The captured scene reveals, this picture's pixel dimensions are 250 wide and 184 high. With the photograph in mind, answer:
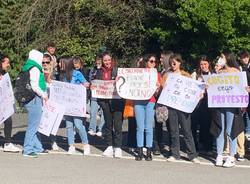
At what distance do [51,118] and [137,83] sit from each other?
65.1 inches

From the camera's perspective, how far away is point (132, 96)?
1047 centimetres

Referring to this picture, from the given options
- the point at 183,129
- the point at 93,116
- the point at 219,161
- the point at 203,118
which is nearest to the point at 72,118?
the point at 183,129

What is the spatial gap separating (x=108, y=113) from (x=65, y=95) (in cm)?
82

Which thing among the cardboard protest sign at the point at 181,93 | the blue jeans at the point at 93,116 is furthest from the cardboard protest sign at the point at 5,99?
the cardboard protest sign at the point at 181,93

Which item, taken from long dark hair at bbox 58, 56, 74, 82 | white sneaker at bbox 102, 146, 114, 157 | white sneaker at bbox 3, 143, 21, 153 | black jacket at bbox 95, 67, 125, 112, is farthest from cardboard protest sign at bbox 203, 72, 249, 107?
white sneaker at bbox 3, 143, 21, 153

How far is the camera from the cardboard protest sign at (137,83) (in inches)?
409

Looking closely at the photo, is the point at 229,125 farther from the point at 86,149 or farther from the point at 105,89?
the point at 86,149

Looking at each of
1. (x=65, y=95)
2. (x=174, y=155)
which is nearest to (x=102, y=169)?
(x=174, y=155)

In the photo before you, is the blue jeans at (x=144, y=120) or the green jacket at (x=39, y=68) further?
the green jacket at (x=39, y=68)

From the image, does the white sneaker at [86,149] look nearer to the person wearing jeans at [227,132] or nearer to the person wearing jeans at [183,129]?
the person wearing jeans at [183,129]

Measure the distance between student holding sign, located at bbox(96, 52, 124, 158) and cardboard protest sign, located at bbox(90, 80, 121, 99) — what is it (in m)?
0.08

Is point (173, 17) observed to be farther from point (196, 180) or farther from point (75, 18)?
point (196, 180)

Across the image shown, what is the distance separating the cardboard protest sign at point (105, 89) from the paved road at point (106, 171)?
1010mm

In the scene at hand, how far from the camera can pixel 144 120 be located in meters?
10.5
